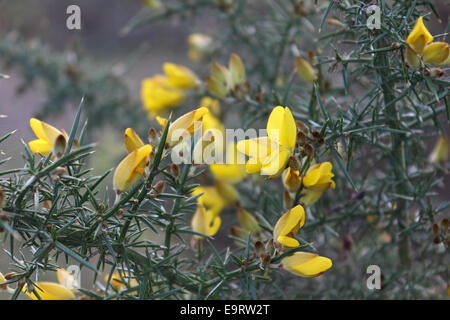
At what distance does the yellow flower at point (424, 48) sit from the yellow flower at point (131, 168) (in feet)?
1.23

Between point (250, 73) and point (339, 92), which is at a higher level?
point (250, 73)

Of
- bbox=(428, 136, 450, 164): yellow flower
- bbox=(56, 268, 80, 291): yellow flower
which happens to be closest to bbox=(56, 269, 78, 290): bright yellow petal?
bbox=(56, 268, 80, 291): yellow flower

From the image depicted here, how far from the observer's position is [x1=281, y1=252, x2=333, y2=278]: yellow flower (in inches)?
22.0

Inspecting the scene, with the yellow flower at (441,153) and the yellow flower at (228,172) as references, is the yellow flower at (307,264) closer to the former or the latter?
the yellow flower at (228,172)

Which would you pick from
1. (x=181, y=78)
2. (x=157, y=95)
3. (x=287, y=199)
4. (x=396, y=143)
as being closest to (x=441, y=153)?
(x=396, y=143)

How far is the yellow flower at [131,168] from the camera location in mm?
532

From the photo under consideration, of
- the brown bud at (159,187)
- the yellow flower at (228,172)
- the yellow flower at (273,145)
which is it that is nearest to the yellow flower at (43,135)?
the brown bud at (159,187)

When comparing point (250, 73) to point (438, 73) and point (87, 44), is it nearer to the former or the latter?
point (438, 73)

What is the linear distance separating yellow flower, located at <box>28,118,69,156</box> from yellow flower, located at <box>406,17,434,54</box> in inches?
18.6

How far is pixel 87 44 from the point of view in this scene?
108 inches

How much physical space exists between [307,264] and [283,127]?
185 mm

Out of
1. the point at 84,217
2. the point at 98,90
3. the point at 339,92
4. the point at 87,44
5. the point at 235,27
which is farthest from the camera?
the point at 87,44
